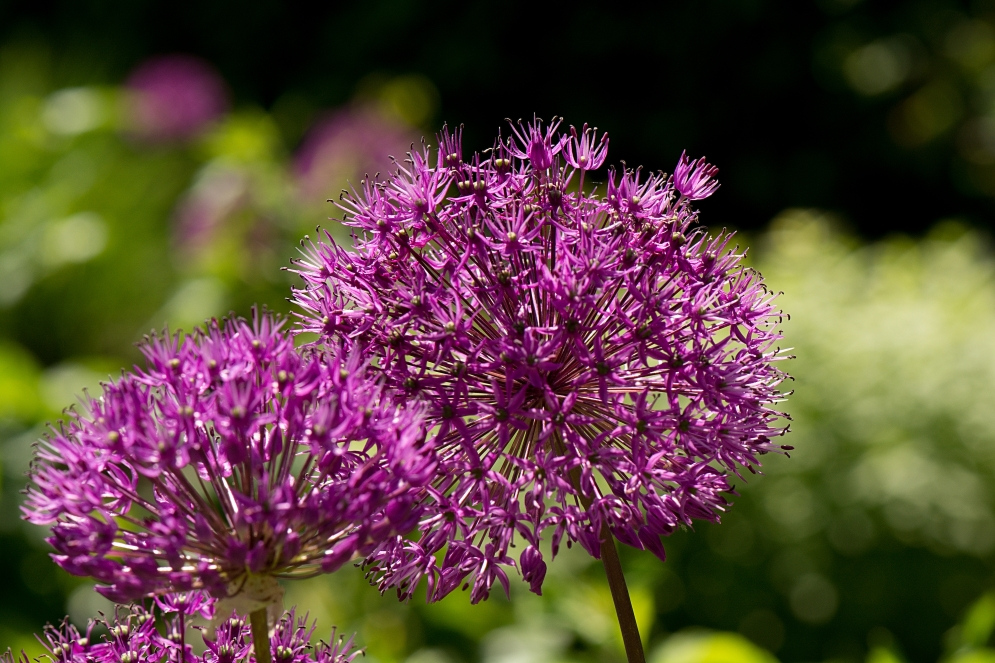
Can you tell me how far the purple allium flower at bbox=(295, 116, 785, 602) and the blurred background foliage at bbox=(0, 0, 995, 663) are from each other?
755mm

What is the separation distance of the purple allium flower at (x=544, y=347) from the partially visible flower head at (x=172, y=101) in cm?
634

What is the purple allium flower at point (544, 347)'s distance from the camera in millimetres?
1307

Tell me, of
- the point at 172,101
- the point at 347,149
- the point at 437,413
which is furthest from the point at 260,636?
the point at 172,101

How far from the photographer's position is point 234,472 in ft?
4.21

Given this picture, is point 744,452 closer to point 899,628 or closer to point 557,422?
point 557,422

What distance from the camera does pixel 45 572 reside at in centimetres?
357

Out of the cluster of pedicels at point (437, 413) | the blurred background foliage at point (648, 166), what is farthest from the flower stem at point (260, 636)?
the blurred background foliage at point (648, 166)

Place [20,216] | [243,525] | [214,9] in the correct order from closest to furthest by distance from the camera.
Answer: [243,525] < [20,216] < [214,9]

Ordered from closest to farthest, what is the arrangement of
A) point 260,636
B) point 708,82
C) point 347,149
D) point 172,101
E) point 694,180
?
point 260,636 < point 694,180 < point 347,149 < point 172,101 < point 708,82

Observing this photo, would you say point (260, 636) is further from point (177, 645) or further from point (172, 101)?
point (172, 101)

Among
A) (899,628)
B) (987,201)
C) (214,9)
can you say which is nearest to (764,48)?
(987,201)

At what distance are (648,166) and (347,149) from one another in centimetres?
386

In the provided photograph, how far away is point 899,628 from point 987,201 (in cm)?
612

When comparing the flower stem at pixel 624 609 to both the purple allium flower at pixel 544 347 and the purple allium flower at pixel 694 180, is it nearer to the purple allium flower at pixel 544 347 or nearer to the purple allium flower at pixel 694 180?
the purple allium flower at pixel 544 347
